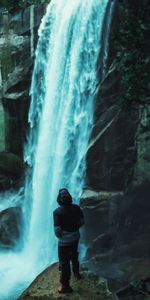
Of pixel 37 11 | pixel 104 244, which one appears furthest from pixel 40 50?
pixel 104 244

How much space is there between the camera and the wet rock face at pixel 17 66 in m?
19.4

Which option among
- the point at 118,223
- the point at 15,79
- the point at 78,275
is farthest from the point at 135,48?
the point at 15,79

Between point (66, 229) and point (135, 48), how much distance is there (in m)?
3.58

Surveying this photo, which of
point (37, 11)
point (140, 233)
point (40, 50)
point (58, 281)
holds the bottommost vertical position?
point (140, 233)

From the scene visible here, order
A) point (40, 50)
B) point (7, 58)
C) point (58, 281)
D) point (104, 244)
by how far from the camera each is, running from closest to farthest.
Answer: point (58, 281), point (104, 244), point (40, 50), point (7, 58)

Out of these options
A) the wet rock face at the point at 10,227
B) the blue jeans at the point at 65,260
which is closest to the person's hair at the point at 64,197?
the blue jeans at the point at 65,260

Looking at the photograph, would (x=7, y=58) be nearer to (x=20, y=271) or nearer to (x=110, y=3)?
(x=110, y=3)

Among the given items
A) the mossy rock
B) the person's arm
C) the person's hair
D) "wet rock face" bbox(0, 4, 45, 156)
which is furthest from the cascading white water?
the person's hair

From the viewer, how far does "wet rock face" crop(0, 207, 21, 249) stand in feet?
58.3

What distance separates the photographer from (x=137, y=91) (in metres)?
10.3

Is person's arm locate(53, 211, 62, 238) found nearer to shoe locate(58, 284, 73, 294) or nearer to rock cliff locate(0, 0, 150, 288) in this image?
shoe locate(58, 284, 73, 294)

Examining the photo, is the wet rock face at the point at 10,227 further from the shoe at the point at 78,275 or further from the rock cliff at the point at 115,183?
the shoe at the point at 78,275

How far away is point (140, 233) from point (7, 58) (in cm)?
870

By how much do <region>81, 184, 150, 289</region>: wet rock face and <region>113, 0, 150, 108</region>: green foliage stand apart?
5.82 meters
